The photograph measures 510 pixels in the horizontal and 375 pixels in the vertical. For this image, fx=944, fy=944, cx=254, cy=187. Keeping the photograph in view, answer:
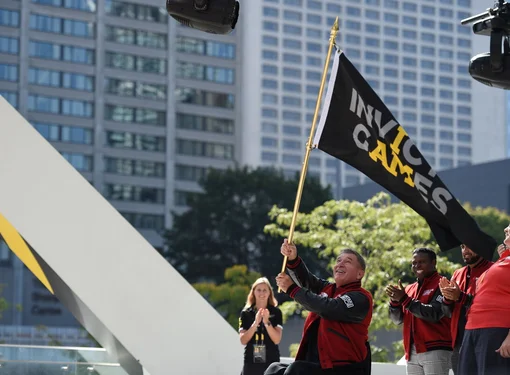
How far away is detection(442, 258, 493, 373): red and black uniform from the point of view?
19.4ft

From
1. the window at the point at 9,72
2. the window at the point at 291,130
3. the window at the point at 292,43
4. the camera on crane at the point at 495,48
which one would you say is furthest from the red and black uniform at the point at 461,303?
the window at the point at 292,43

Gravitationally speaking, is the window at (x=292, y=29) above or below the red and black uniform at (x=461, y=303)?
above

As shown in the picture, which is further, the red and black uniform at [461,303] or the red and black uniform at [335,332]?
the red and black uniform at [461,303]

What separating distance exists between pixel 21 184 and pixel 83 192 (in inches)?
19.2

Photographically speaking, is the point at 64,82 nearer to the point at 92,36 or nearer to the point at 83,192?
the point at 92,36

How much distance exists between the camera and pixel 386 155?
6.41m

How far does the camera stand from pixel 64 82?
8569cm

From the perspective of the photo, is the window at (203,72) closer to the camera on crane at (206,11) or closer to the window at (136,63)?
the window at (136,63)

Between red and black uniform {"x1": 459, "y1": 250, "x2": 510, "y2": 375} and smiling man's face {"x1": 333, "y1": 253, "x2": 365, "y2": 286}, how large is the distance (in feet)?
2.31

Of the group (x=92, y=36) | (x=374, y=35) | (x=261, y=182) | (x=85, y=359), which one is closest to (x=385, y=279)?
(x=85, y=359)

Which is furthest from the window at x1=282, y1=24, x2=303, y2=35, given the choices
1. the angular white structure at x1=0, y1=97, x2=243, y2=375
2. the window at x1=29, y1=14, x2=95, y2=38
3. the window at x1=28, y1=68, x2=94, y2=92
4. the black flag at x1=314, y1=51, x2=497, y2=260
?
the black flag at x1=314, y1=51, x2=497, y2=260

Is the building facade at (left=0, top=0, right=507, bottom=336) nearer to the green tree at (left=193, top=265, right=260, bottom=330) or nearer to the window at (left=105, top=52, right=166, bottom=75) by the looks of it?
the window at (left=105, top=52, right=166, bottom=75)

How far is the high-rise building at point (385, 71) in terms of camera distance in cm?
10206

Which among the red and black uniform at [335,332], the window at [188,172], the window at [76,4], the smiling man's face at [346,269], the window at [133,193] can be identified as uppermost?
the window at [76,4]
